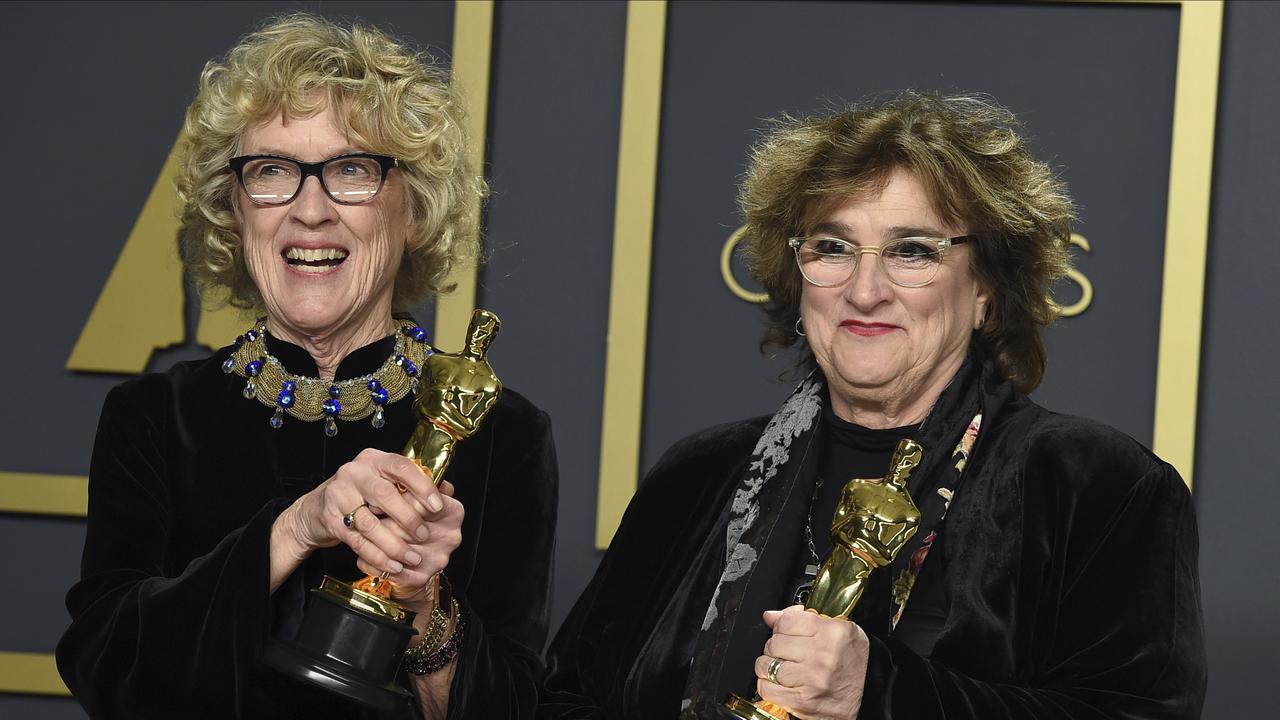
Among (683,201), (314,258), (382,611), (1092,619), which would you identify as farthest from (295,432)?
(683,201)

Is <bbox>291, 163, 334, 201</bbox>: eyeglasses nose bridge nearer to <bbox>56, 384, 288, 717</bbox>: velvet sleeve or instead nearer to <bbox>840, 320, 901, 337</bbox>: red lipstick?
<bbox>56, 384, 288, 717</bbox>: velvet sleeve

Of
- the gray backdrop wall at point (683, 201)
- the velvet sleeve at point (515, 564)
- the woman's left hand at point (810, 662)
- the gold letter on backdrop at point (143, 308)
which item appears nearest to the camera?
the woman's left hand at point (810, 662)

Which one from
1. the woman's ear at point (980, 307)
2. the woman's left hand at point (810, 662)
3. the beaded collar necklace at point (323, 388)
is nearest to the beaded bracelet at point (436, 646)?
the beaded collar necklace at point (323, 388)

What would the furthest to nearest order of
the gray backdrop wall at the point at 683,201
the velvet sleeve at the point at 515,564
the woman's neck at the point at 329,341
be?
the gray backdrop wall at the point at 683,201 < the woman's neck at the point at 329,341 < the velvet sleeve at the point at 515,564

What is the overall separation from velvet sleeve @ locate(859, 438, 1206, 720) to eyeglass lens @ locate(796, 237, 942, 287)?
A: 30cm

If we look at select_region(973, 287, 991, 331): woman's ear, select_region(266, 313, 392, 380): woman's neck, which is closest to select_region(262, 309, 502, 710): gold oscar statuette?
select_region(266, 313, 392, 380): woman's neck

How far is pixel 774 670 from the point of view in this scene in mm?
1805

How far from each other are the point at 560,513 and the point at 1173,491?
1844 mm

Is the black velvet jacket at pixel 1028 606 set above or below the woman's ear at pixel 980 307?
below

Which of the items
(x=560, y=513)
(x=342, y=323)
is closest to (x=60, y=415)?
(x=560, y=513)

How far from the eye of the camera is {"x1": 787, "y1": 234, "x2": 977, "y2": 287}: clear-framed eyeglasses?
2158 millimetres

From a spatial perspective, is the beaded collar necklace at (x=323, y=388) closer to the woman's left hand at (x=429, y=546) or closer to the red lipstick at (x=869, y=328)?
the woman's left hand at (x=429, y=546)

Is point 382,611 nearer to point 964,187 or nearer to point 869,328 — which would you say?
point 869,328

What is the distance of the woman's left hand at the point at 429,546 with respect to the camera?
186 cm
